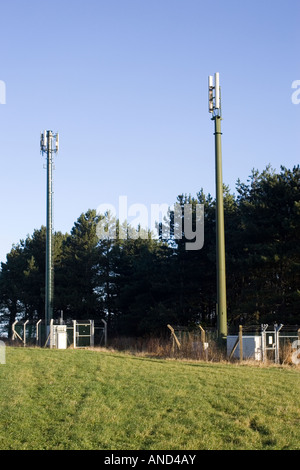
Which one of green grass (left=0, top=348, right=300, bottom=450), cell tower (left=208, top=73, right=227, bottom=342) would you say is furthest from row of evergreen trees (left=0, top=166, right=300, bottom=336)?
green grass (left=0, top=348, right=300, bottom=450)

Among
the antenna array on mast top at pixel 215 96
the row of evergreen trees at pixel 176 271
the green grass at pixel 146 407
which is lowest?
the green grass at pixel 146 407

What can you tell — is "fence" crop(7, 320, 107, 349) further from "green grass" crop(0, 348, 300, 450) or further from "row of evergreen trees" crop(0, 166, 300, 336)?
"green grass" crop(0, 348, 300, 450)

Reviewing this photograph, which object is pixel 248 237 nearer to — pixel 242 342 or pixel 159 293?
pixel 159 293

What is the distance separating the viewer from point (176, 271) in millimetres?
47625

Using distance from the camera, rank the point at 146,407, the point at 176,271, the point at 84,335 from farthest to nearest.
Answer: the point at 176,271 < the point at 84,335 < the point at 146,407

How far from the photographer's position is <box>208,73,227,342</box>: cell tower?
3134 cm

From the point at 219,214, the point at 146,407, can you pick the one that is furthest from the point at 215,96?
the point at 146,407

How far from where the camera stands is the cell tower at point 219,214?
103 ft

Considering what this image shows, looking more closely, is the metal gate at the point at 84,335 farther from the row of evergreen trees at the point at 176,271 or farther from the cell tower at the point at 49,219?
the row of evergreen trees at the point at 176,271

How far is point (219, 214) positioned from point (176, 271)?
16521 mm

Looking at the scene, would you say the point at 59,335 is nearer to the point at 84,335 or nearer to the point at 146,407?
the point at 84,335

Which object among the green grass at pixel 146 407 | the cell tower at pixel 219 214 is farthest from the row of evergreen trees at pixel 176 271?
the green grass at pixel 146 407

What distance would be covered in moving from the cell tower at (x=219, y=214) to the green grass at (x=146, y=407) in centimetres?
1031

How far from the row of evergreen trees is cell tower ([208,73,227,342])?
6.79m
